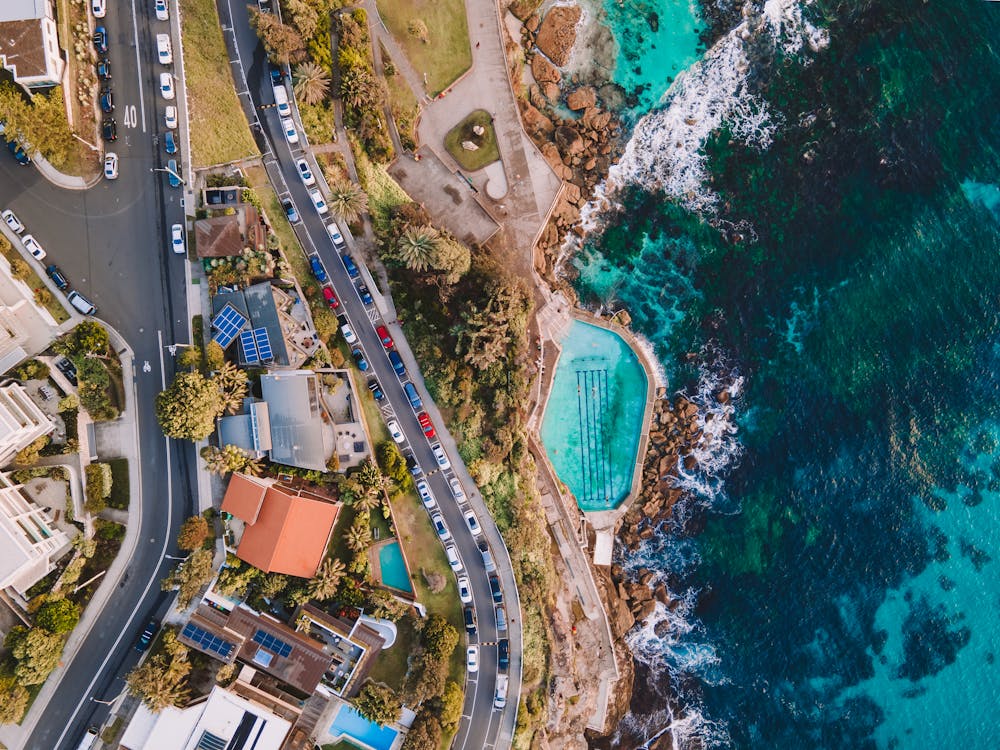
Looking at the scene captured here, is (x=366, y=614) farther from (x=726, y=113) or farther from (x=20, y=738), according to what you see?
(x=726, y=113)

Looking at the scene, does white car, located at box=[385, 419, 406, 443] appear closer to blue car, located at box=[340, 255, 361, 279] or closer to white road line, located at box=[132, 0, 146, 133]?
blue car, located at box=[340, 255, 361, 279]

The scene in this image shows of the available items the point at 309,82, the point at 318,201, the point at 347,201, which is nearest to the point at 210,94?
the point at 309,82

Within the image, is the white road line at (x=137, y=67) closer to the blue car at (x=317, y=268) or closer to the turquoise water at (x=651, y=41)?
the blue car at (x=317, y=268)

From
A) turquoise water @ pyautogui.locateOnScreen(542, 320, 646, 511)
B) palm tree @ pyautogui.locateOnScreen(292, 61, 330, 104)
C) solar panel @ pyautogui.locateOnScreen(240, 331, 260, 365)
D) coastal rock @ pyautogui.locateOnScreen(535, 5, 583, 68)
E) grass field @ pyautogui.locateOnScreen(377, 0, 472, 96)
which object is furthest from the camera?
turquoise water @ pyautogui.locateOnScreen(542, 320, 646, 511)

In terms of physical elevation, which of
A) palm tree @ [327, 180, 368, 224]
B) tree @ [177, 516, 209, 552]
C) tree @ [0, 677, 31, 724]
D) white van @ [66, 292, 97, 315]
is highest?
palm tree @ [327, 180, 368, 224]

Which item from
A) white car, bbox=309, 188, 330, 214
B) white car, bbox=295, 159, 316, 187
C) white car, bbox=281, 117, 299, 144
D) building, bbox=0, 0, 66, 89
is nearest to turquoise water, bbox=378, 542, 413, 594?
white car, bbox=309, 188, 330, 214

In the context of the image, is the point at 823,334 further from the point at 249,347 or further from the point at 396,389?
the point at 249,347
